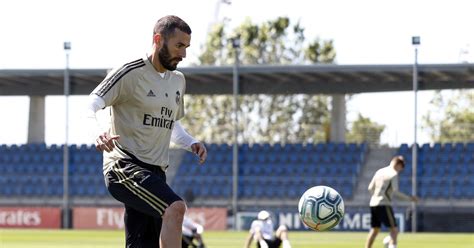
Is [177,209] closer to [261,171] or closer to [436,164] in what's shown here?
[436,164]

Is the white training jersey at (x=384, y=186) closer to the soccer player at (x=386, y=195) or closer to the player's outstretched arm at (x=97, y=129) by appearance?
the soccer player at (x=386, y=195)

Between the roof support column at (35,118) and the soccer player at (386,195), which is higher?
the roof support column at (35,118)

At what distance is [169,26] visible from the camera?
9.18 m

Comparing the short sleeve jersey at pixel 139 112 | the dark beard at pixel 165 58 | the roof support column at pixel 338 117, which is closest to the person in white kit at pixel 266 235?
the short sleeve jersey at pixel 139 112

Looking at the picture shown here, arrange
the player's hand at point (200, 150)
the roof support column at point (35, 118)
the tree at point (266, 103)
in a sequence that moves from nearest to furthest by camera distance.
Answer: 1. the player's hand at point (200, 150)
2. the roof support column at point (35, 118)
3. the tree at point (266, 103)

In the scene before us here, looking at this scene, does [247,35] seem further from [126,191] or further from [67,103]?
[126,191]

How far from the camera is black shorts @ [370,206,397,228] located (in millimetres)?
22702

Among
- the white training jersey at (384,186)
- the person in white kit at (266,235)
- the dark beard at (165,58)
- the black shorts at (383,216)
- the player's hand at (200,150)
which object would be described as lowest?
the person in white kit at (266,235)

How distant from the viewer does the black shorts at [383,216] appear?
22.7 m

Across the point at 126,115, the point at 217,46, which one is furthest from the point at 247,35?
the point at 126,115

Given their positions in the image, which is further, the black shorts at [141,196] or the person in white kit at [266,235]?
the person in white kit at [266,235]

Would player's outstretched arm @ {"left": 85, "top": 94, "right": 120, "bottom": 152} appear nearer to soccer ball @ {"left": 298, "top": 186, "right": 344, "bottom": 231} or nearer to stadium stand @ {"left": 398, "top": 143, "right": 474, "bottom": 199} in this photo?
soccer ball @ {"left": 298, "top": 186, "right": 344, "bottom": 231}

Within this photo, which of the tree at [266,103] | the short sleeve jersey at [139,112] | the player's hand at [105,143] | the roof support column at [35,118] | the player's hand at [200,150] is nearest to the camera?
the player's hand at [105,143]

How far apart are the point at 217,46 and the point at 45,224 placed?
38608 millimetres
